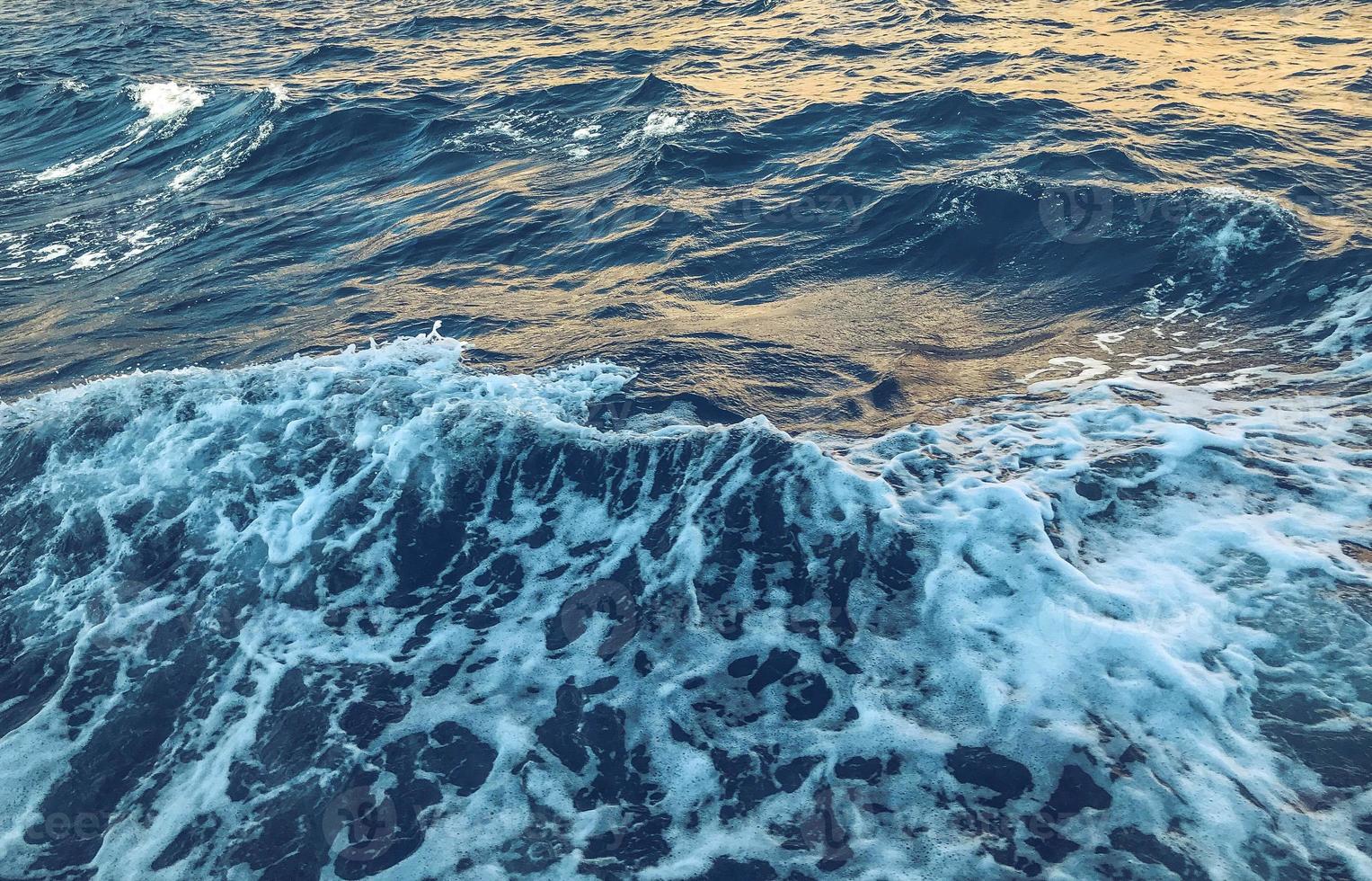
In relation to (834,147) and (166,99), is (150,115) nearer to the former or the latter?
(166,99)

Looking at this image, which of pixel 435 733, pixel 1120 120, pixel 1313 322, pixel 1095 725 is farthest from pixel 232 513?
pixel 1120 120
